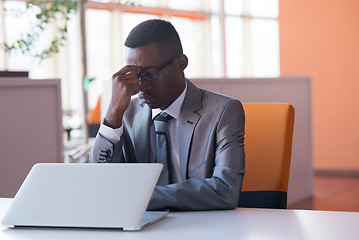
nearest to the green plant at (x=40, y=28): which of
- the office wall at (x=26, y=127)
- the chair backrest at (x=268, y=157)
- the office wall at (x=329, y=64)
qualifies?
the office wall at (x=26, y=127)

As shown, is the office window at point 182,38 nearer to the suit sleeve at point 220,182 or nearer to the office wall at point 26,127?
the office wall at point 26,127

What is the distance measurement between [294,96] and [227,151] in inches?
138

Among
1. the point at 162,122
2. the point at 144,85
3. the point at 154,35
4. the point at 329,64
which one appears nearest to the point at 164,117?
the point at 162,122

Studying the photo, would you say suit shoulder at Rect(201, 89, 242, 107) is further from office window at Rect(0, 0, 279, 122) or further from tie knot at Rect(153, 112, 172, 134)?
office window at Rect(0, 0, 279, 122)

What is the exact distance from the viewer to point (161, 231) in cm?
118

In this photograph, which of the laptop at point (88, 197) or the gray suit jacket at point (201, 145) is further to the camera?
the gray suit jacket at point (201, 145)

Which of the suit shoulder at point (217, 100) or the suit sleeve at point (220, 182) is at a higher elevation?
the suit shoulder at point (217, 100)

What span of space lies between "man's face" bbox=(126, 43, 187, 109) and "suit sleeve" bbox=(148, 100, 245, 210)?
0.63 ft

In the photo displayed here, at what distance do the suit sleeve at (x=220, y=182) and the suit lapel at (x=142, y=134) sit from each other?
25cm

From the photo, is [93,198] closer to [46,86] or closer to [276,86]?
[46,86]

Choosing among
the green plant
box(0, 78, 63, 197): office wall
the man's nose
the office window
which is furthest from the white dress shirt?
the office window

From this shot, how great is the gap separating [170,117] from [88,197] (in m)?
0.64

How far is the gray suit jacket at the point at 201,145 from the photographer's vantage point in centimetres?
148

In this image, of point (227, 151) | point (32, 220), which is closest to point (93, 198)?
point (32, 220)
